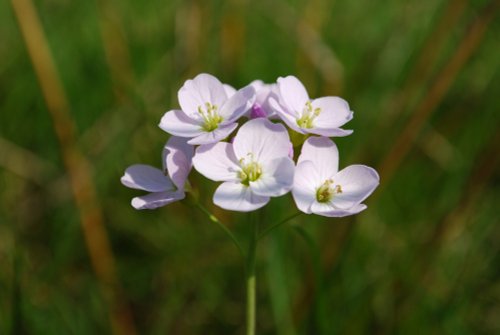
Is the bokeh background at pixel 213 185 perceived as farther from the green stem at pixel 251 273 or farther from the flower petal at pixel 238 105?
the flower petal at pixel 238 105

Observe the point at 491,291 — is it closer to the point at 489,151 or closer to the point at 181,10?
the point at 489,151

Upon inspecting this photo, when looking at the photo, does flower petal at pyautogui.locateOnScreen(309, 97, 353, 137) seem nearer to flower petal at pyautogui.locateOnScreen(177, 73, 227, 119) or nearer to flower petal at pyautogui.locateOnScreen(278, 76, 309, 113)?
flower petal at pyautogui.locateOnScreen(278, 76, 309, 113)

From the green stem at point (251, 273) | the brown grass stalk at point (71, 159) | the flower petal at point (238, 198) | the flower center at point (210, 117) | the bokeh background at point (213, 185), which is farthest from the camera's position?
the brown grass stalk at point (71, 159)

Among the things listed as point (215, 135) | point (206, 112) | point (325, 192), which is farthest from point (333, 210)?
point (206, 112)

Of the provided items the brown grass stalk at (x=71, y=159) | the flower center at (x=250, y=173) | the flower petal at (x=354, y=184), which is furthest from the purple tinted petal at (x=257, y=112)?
the brown grass stalk at (x=71, y=159)

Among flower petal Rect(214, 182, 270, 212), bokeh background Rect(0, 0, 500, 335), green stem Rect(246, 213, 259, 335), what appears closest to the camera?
flower petal Rect(214, 182, 270, 212)

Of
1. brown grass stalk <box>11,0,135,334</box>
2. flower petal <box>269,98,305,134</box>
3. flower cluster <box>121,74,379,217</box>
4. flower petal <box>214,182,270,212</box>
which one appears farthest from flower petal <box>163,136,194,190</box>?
brown grass stalk <box>11,0,135,334</box>
